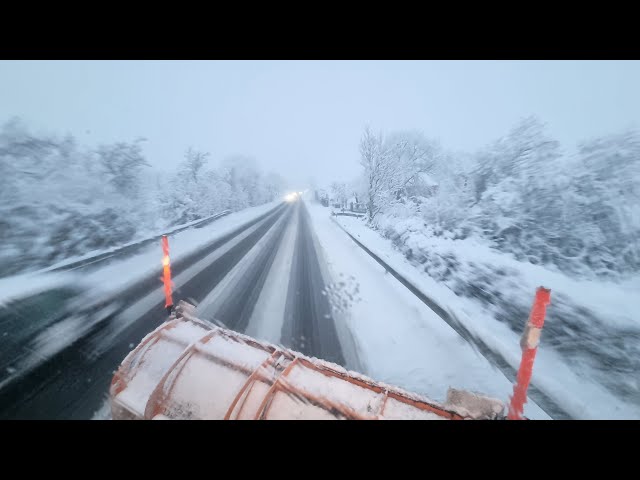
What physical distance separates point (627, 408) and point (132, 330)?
8.15 m

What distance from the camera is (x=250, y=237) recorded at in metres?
14.0

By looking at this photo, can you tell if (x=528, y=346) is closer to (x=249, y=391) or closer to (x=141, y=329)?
(x=249, y=391)

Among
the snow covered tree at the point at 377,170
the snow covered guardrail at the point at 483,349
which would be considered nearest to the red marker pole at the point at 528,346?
the snow covered guardrail at the point at 483,349

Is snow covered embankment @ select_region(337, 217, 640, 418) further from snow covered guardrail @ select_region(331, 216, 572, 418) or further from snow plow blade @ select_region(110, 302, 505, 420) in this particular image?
snow plow blade @ select_region(110, 302, 505, 420)

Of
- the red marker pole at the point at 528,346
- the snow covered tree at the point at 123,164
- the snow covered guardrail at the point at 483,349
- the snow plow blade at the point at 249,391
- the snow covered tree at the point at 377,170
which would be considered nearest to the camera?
the snow plow blade at the point at 249,391

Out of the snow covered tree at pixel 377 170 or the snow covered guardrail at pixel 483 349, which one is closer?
the snow covered guardrail at pixel 483 349

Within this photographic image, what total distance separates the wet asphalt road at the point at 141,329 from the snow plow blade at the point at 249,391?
1.40 metres

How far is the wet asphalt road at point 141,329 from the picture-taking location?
2945 millimetres

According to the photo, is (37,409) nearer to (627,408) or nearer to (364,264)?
(627,408)

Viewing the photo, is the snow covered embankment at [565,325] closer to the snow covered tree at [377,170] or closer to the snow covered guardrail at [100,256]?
the snow covered guardrail at [100,256]

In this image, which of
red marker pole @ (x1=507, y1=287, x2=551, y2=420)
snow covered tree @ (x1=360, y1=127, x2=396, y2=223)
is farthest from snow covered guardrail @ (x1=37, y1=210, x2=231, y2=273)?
snow covered tree @ (x1=360, y1=127, x2=396, y2=223)

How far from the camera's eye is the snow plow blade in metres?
1.96

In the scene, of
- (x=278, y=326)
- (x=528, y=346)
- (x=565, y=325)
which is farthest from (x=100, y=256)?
(x=565, y=325)

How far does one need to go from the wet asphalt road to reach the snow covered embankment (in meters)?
3.21
